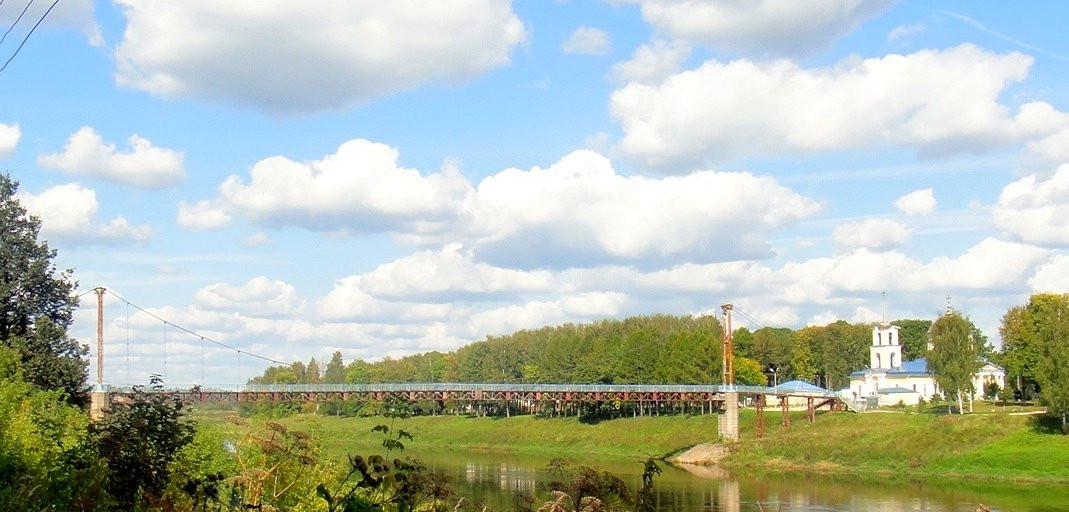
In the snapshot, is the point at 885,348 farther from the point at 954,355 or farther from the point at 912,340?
the point at 954,355

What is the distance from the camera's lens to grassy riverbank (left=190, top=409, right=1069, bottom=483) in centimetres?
6956

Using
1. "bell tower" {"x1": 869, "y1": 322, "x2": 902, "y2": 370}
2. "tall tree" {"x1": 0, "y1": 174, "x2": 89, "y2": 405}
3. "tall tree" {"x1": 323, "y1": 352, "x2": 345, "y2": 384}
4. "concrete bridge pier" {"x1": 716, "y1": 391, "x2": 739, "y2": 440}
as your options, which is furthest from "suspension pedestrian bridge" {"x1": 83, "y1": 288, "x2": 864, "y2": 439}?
"tall tree" {"x1": 323, "y1": 352, "x2": 345, "y2": 384}

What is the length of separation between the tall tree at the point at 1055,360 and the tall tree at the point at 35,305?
58.0 m

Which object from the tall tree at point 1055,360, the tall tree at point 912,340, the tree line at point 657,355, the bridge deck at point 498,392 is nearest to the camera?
the tall tree at point 1055,360

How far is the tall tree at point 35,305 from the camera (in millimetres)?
50688

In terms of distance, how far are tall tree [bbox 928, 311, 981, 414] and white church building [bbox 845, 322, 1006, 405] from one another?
2544 cm

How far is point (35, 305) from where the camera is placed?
52.3 m

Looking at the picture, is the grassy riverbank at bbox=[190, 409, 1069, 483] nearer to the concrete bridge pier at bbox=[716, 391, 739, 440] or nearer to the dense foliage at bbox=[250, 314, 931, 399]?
the concrete bridge pier at bbox=[716, 391, 739, 440]

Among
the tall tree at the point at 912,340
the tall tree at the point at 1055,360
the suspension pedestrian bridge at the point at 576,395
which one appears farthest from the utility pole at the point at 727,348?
the tall tree at the point at 912,340

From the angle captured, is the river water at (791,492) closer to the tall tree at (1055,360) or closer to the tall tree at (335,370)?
the tall tree at (1055,360)

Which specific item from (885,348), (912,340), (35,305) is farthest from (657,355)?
(35,305)

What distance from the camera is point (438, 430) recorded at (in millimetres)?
120750

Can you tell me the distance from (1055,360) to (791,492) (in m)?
22.4

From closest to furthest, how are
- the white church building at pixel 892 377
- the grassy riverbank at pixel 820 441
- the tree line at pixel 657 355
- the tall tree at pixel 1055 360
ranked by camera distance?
the grassy riverbank at pixel 820 441 < the tall tree at pixel 1055 360 < the tree line at pixel 657 355 < the white church building at pixel 892 377
